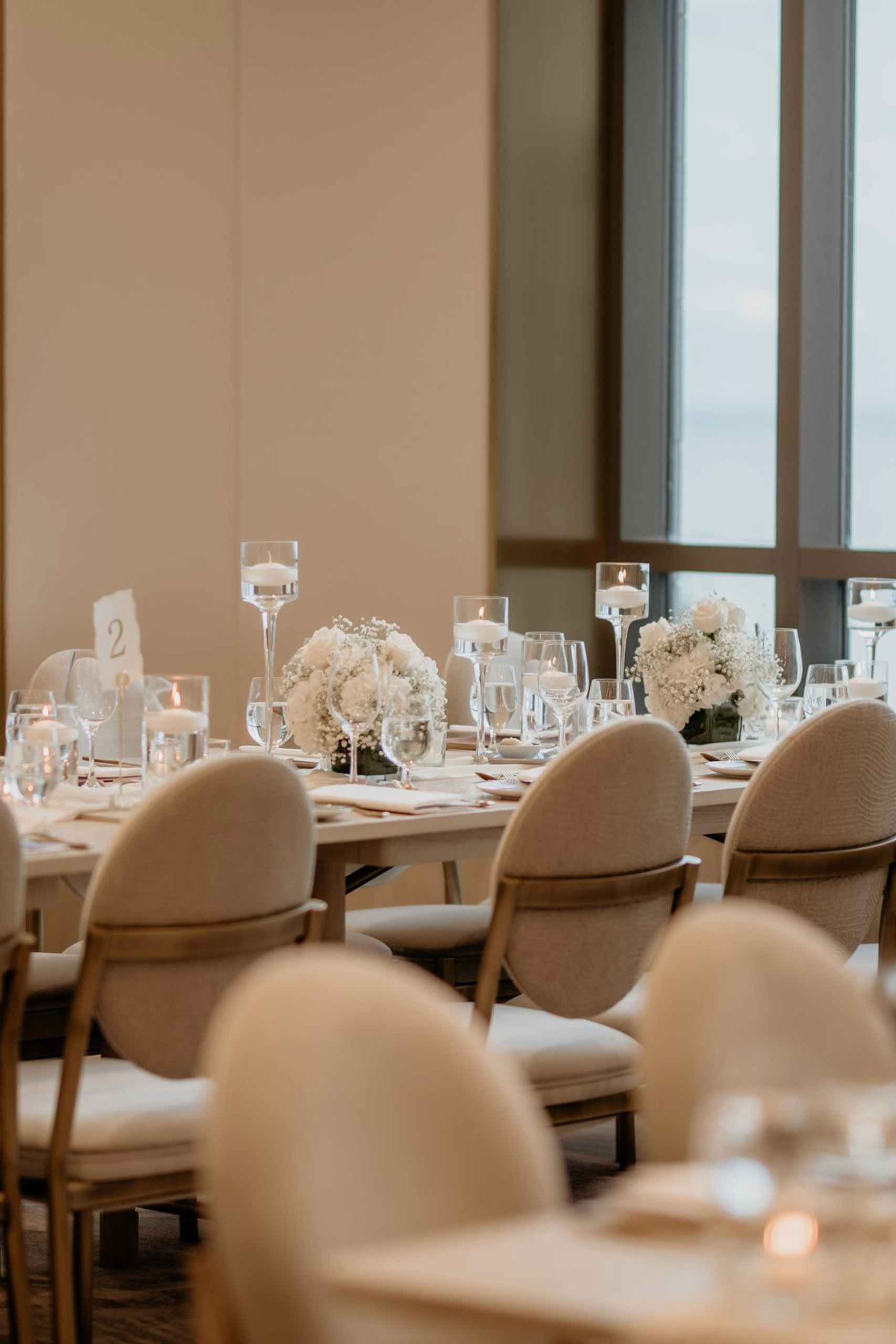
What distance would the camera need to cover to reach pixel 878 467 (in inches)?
224

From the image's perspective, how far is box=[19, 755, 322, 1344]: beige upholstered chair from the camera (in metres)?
2.40

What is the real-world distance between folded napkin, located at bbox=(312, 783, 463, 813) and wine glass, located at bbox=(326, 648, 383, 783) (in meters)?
0.12

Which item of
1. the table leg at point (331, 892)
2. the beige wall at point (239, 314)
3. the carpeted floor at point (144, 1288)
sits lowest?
the carpeted floor at point (144, 1288)

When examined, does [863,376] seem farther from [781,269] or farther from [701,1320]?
[701,1320]

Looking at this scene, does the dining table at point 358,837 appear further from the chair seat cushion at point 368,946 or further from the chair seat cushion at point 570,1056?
the chair seat cushion at point 368,946

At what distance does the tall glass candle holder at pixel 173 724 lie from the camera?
118 inches

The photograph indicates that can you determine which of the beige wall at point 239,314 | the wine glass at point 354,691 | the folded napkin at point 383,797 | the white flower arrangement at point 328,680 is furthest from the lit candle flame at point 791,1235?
the beige wall at point 239,314

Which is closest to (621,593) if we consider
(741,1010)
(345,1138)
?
(741,1010)

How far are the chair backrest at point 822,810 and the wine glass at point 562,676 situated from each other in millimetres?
616

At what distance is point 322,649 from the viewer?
3.48 meters

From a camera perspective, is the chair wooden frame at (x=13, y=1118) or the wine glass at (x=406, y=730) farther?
the wine glass at (x=406, y=730)

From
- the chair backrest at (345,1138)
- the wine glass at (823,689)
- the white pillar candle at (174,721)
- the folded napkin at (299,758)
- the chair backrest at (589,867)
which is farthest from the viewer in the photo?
the wine glass at (823,689)

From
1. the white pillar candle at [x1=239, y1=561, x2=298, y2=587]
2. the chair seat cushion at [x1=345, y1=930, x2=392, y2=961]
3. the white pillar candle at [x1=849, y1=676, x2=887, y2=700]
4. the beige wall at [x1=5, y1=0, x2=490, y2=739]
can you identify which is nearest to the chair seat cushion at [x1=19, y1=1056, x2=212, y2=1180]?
the chair seat cushion at [x1=345, y1=930, x2=392, y2=961]

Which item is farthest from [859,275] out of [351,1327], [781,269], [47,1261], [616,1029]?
[351,1327]
